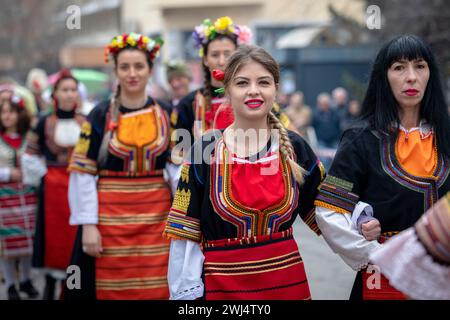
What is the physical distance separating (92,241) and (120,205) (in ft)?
0.96

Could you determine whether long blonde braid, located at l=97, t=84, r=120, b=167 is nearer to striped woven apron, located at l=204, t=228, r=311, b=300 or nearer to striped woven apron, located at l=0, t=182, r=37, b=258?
striped woven apron, located at l=204, t=228, r=311, b=300

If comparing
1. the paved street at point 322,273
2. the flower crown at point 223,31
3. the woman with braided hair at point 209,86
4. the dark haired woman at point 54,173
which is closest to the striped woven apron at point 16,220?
the paved street at point 322,273

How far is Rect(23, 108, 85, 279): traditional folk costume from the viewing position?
21.2 feet

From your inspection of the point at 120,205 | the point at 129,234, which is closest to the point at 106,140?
the point at 120,205

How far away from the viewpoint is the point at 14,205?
7230 millimetres

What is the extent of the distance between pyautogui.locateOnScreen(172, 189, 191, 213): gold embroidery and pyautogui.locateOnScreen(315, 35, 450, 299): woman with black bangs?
0.59 meters

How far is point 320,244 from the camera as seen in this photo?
8.88 meters

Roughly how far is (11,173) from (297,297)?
4.38 meters

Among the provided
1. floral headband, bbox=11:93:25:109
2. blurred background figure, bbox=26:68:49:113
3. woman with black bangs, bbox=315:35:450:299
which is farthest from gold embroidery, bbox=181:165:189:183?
blurred background figure, bbox=26:68:49:113

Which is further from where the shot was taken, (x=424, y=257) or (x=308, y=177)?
(x=308, y=177)

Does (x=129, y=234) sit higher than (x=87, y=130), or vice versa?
(x=87, y=130)

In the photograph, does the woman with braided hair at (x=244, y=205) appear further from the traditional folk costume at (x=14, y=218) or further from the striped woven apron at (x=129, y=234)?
the traditional folk costume at (x=14, y=218)

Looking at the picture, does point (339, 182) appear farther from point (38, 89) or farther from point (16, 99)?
point (38, 89)

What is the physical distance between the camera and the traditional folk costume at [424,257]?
88.9 inches
